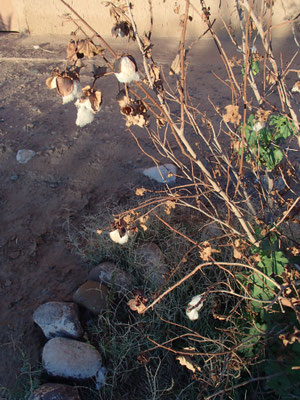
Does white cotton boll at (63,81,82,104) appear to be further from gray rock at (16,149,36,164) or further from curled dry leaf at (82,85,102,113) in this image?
gray rock at (16,149,36,164)

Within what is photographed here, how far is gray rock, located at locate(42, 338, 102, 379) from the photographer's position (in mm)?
2016

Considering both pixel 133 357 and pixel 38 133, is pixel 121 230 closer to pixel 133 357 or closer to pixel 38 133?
pixel 133 357

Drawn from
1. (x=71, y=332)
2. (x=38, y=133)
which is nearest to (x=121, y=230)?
(x=71, y=332)

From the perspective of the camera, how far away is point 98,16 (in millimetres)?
5348

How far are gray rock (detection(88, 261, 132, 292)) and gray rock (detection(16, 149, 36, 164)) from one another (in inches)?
49.0

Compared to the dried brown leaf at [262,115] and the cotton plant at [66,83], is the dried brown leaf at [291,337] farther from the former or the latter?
the cotton plant at [66,83]

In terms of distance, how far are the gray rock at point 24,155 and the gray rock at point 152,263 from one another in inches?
51.2

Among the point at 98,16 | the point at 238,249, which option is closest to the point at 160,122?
the point at 238,249

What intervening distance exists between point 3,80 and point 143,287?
314 centimetres

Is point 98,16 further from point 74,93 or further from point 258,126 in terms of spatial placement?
point 74,93

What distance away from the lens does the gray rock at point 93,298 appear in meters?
2.26

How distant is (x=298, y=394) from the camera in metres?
1.54

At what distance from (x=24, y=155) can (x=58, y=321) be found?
1.57m

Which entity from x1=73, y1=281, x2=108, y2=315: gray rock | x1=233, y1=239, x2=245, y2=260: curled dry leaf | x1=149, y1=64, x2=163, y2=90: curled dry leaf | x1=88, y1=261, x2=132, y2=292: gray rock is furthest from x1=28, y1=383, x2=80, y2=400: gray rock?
x1=149, y1=64, x2=163, y2=90: curled dry leaf
